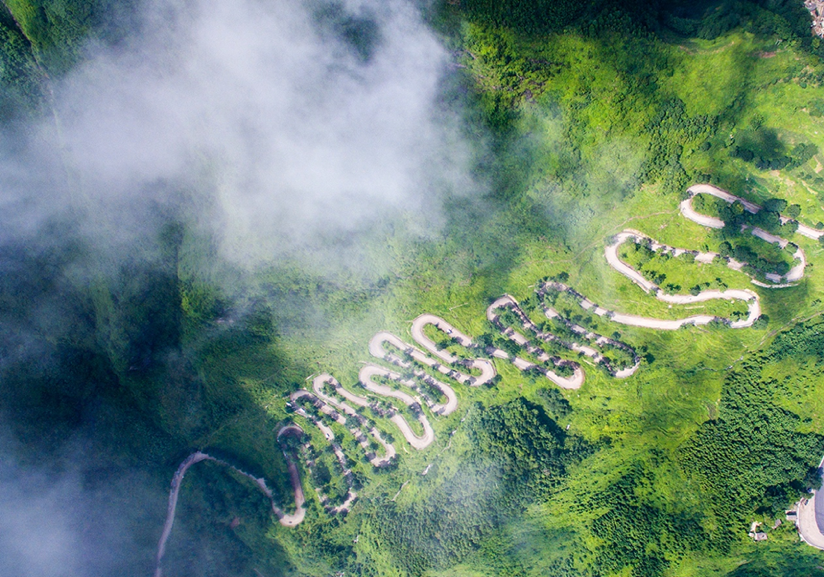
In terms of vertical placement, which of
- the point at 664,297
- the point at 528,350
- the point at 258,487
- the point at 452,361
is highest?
the point at 664,297

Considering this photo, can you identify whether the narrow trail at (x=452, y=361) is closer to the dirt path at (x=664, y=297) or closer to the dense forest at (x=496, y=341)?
the dirt path at (x=664, y=297)

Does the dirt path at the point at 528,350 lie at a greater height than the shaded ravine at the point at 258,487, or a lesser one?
greater

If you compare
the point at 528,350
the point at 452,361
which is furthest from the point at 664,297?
the point at 452,361

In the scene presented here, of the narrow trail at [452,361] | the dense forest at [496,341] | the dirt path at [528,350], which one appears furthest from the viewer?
the dirt path at [528,350]

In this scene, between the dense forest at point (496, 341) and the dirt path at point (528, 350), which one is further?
the dirt path at point (528, 350)

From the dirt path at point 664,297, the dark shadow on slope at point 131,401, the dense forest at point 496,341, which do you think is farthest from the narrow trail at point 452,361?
the dark shadow on slope at point 131,401

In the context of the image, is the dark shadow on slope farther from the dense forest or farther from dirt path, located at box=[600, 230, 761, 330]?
dirt path, located at box=[600, 230, 761, 330]

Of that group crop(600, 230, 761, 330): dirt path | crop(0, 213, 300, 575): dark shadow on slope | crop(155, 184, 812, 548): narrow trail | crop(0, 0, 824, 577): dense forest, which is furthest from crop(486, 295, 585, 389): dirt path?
crop(0, 213, 300, 575): dark shadow on slope

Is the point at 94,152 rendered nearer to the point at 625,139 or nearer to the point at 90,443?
the point at 90,443

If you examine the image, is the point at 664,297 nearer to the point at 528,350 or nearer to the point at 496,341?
the point at 528,350
